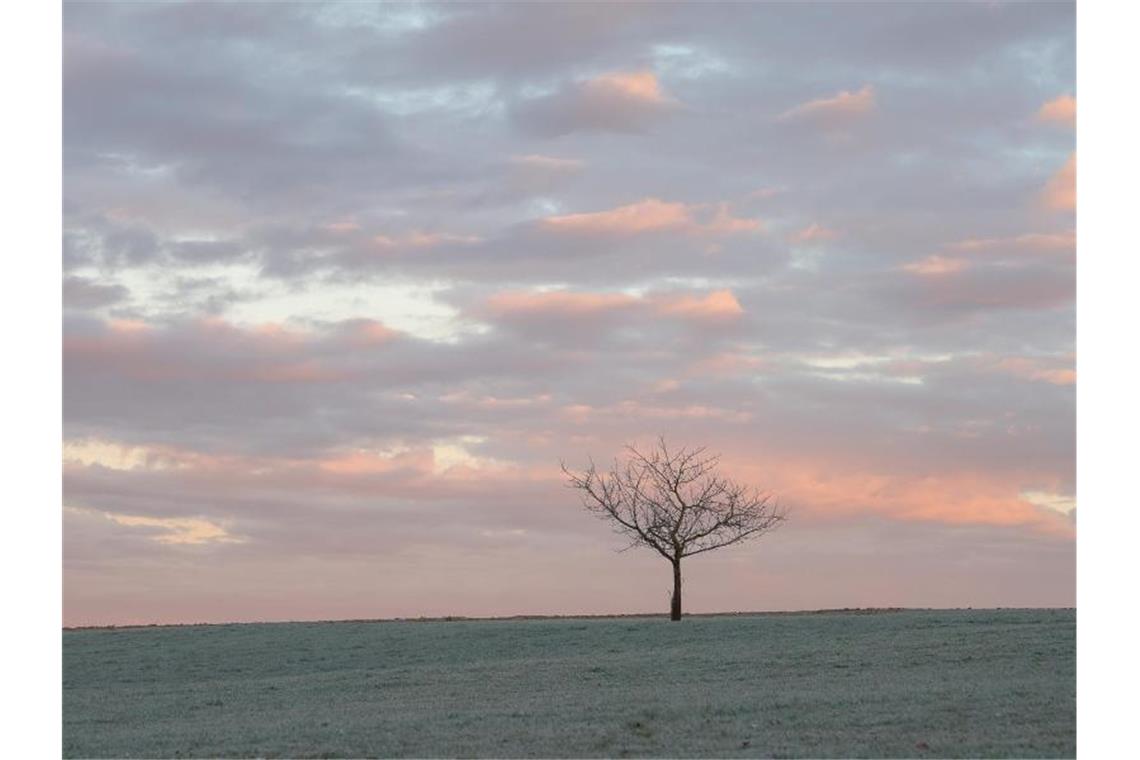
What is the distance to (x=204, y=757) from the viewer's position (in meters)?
25.8

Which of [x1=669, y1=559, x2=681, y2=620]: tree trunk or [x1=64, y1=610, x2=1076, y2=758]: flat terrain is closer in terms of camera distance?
[x1=64, y1=610, x2=1076, y2=758]: flat terrain

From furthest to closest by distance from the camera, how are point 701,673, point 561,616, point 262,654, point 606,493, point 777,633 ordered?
point 561,616, point 606,493, point 262,654, point 777,633, point 701,673

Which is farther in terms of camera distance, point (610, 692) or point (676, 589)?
point (676, 589)

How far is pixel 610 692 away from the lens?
106 feet

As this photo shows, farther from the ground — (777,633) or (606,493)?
(606,493)

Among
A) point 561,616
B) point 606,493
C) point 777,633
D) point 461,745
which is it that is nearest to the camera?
point 461,745

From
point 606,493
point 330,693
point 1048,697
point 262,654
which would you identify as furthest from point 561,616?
point 1048,697

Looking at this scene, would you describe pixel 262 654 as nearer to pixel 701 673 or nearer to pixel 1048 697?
pixel 701 673

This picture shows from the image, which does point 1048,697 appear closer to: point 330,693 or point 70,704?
point 330,693

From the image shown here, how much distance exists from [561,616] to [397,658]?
23.1 meters

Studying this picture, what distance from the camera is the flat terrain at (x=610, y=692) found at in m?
24.7

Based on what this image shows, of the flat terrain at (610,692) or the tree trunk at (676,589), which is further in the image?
the tree trunk at (676,589)

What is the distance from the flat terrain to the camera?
80.9ft

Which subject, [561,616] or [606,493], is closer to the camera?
[606,493]
